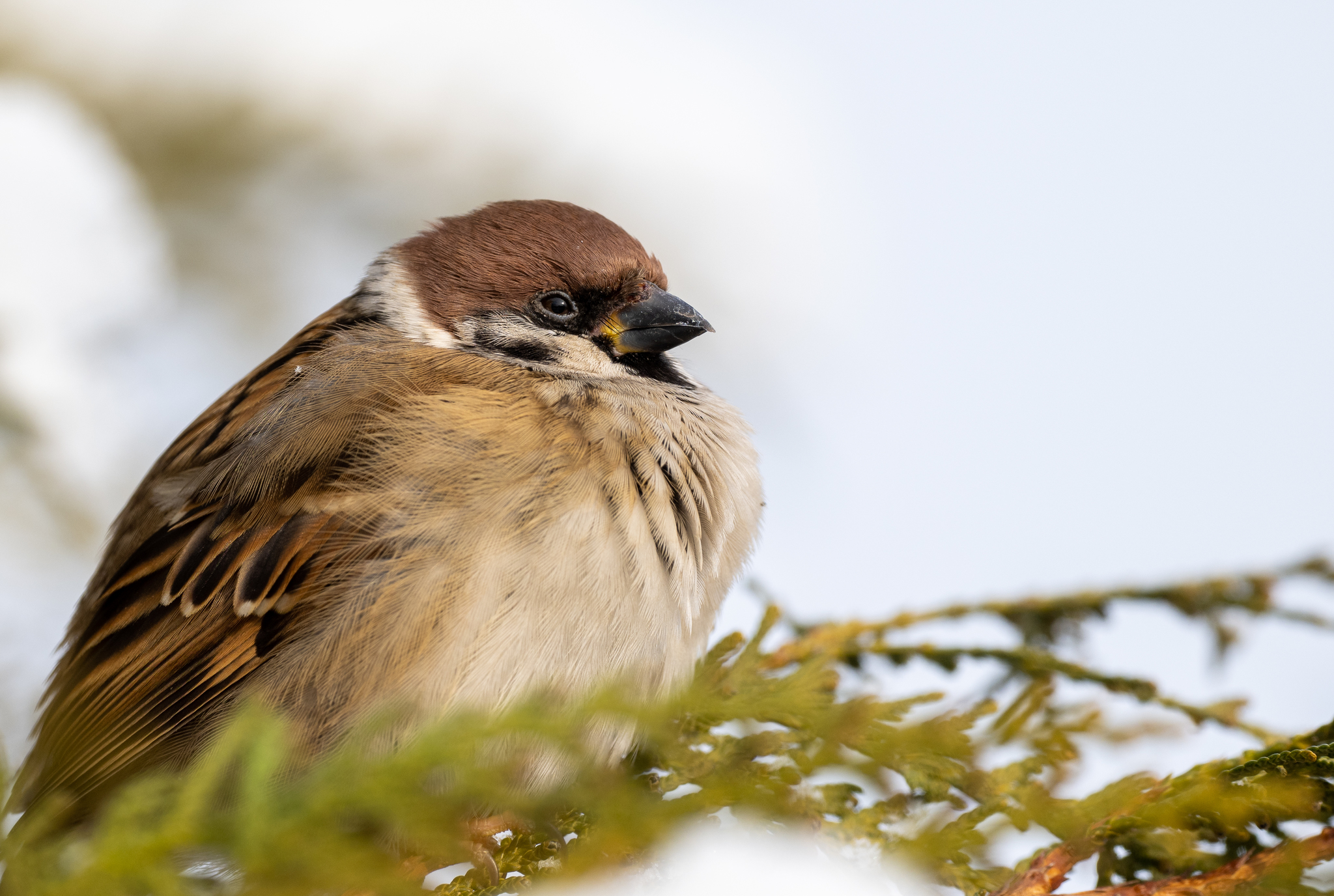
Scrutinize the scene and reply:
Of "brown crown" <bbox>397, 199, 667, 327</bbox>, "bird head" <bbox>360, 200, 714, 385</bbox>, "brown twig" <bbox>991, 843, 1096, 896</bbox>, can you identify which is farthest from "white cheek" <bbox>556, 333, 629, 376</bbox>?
"brown twig" <bbox>991, 843, 1096, 896</bbox>

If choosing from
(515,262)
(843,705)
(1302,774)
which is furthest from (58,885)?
(515,262)

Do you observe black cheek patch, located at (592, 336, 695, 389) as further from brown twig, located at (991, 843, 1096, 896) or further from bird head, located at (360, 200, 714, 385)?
brown twig, located at (991, 843, 1096, 896)

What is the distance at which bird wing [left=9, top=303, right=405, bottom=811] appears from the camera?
2.12 metres

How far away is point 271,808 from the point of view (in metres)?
Answer: 1.07

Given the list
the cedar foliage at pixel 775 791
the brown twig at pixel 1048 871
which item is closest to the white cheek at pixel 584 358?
the cedar foliage at pixel 775 791

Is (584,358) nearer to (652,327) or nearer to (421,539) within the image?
(652,327)

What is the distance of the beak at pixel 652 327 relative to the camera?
2652 millimetres

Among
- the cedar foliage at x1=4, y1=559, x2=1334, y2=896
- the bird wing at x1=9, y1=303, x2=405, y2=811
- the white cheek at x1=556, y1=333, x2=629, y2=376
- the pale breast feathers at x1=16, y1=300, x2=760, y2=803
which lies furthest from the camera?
the white cheek at x1=556, y1=333, x2=629, y2=376

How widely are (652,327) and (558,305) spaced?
24 cm

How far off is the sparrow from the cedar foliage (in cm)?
14

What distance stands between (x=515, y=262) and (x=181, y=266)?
154cm

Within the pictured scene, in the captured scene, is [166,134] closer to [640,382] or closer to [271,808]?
Answer: [640,382]

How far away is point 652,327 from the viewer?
8.72 ft

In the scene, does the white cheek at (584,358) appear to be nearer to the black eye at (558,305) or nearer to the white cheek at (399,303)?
the black eye at (558,305)
